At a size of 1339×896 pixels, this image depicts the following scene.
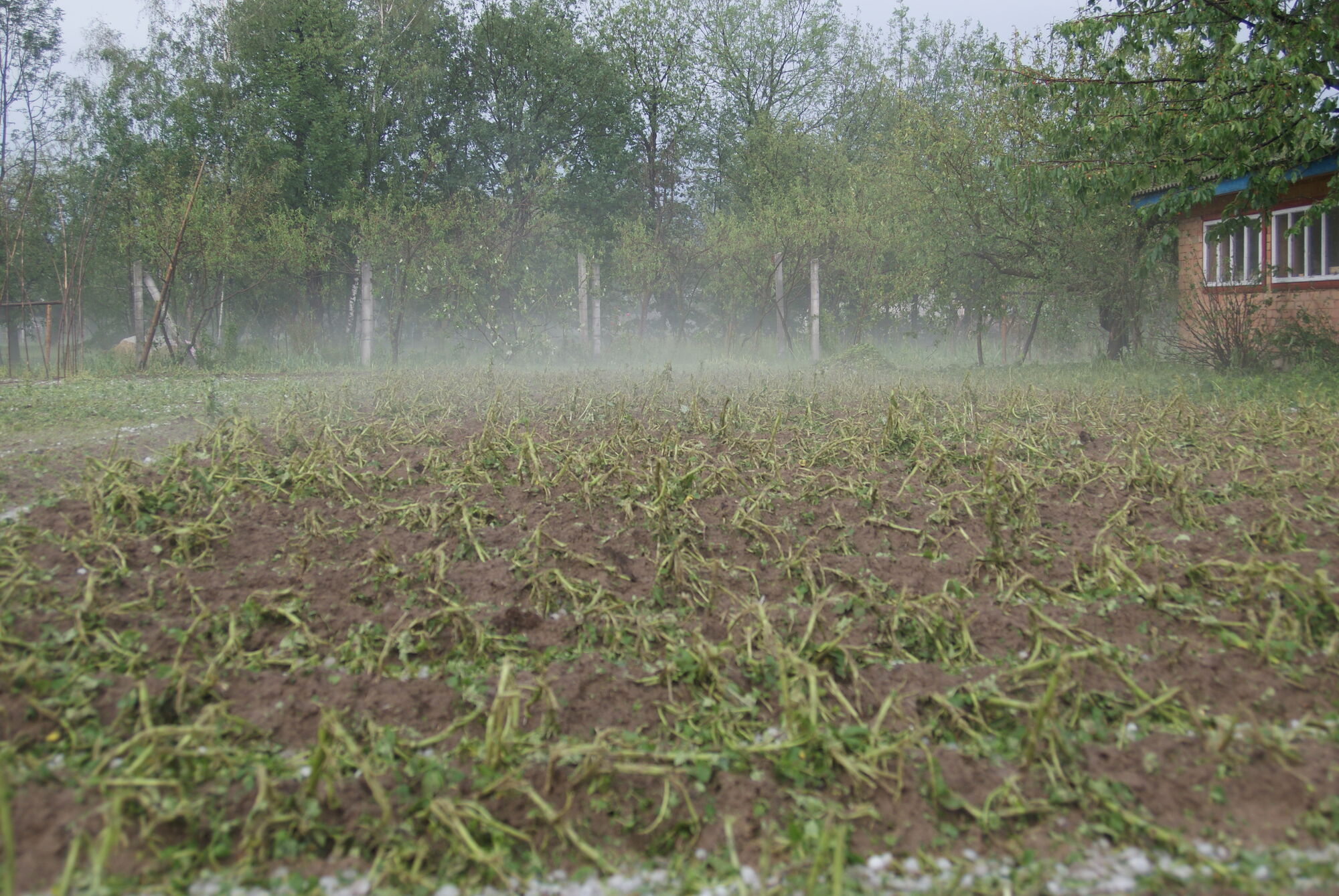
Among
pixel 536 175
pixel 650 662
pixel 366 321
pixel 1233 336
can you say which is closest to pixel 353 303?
pixel 536 175

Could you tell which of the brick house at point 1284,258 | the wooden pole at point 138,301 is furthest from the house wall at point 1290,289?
the wooden pole at point 138,301

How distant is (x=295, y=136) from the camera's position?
19.5 meters

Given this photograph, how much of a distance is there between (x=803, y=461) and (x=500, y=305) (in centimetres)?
1609

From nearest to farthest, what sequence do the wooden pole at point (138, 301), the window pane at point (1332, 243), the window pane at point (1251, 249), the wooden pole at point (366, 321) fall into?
the window pane at point (1332, 243) < the window pane at point (1251, 249) < the wooden pole at point (138, 301) < the wooden pole at point (366, 321)

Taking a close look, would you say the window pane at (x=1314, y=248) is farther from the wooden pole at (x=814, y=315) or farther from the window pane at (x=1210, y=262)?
the wooden pole at (x=814, y=315)

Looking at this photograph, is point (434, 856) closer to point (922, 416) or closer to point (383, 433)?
point (383, 433)

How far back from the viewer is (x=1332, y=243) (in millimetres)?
11367

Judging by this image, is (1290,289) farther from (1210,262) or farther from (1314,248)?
(1210,262)

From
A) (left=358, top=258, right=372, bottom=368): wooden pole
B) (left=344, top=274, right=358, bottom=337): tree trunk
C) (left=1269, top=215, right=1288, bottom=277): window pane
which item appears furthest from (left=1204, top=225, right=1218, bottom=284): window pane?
(left=344, top=274, right=358, bottom=337): tree trunk

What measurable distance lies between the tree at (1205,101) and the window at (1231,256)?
3.24m

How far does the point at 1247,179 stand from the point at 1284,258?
164 centimetres

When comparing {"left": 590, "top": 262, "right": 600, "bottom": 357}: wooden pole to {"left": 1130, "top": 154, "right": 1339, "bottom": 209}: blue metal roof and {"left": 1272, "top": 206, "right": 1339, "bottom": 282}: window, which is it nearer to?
{"left": 1130, "top": 154, "right": 1339, "bottom": 209}: blue metal roof

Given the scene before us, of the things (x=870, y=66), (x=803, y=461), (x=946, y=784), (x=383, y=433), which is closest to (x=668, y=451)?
(x=803, y=461)

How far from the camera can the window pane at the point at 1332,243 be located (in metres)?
11.3
